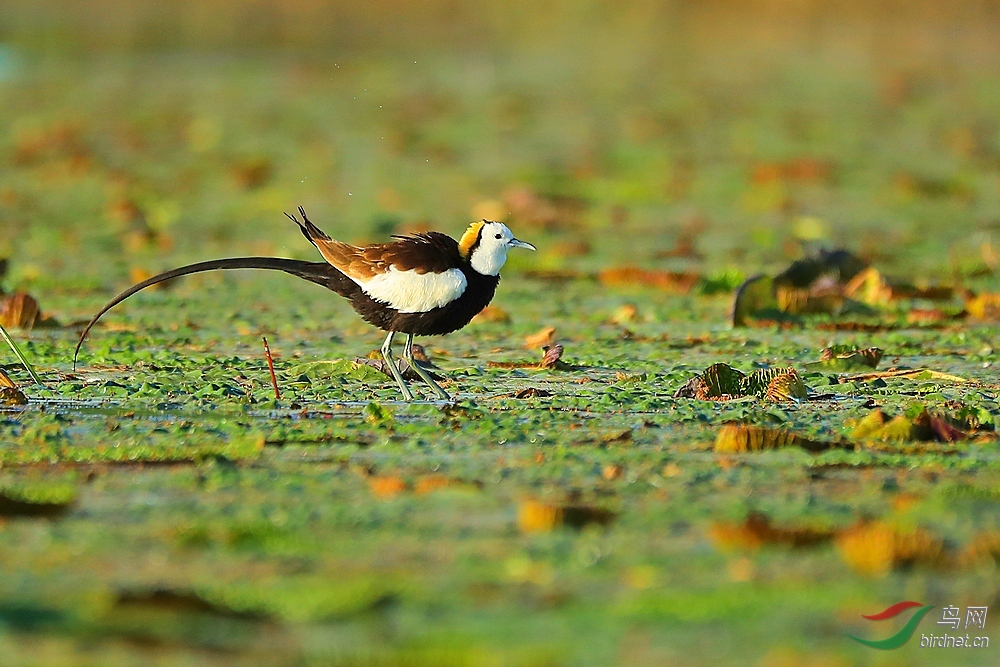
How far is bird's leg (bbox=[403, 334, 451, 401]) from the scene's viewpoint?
5797mm

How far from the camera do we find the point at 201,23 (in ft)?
80.9

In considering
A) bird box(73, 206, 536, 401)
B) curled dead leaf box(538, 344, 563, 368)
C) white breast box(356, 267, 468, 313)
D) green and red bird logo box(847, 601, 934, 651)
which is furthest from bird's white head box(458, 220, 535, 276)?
green and red bird logo box(847, 601, 934, 651)

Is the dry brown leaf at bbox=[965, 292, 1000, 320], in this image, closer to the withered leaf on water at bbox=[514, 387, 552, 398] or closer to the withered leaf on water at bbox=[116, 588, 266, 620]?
the withered leaf on water at bbox=[514, 387, 552, 398]

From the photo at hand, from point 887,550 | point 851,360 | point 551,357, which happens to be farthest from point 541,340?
point 887,550

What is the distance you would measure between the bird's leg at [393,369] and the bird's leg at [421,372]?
57mm

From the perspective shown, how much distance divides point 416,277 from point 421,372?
0.37m

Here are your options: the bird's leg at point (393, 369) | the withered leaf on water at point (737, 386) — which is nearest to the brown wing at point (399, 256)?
the bird's leg at point (393, 369)

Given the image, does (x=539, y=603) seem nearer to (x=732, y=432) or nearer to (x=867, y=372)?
(x=732, y=432)

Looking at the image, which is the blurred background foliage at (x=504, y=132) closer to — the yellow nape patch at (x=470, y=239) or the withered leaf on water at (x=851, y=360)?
the withered leaf on water at (x=851, y=360)

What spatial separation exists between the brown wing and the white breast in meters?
0.02

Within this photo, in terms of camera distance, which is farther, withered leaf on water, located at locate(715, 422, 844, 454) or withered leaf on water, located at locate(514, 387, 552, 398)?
withered leaf on water, located at locate(514, 387, 552, 398)

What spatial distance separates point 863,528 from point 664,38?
66.2 ft

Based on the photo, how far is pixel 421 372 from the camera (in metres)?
5.91

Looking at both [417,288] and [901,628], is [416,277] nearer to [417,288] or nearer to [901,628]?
[417,288]
